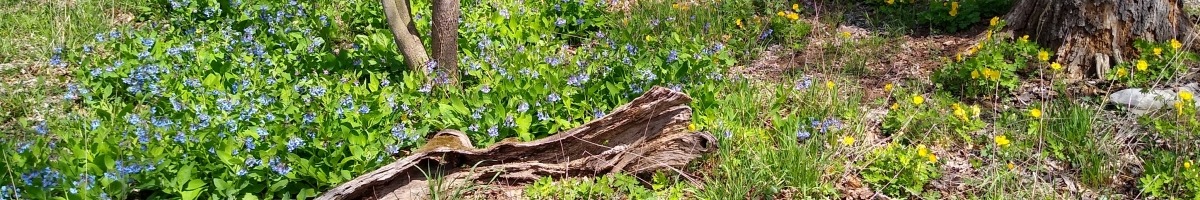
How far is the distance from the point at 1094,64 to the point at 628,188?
7.38ft

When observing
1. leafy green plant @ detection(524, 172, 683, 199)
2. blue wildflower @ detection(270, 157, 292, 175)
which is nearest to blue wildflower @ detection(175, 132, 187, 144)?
blue wildflower @ detection(270, 157, 292, 175)

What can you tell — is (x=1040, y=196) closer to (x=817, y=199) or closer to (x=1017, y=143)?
(x=1017, y=143)

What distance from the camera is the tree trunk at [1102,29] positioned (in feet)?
13.5

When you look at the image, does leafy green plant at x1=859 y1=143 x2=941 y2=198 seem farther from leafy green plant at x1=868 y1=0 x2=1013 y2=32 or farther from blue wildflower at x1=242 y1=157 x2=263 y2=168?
blue wildflower at x1=242 y1=157 x2=263 y2=168

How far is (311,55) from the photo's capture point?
164 inches

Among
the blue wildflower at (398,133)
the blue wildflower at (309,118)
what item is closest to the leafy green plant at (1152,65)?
the blue wildflower at (398,133)

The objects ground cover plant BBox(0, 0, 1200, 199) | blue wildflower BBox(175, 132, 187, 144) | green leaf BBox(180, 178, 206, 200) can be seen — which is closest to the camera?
green leaf BBox(180, 178, 206, 200)

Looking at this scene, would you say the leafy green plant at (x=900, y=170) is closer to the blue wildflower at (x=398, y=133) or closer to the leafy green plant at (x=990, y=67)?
the leafy green plant at (x=990, y=67)

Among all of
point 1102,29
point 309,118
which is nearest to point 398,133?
point 309,118

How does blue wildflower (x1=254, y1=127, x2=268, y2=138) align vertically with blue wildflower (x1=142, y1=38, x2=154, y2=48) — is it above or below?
below

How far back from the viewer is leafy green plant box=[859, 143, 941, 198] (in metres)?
3.25

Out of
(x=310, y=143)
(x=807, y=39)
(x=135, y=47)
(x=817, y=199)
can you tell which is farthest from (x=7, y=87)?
(x=807, y=39)

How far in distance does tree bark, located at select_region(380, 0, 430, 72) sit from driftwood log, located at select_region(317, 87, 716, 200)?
74cm

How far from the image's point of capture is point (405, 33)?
4.06 metres
